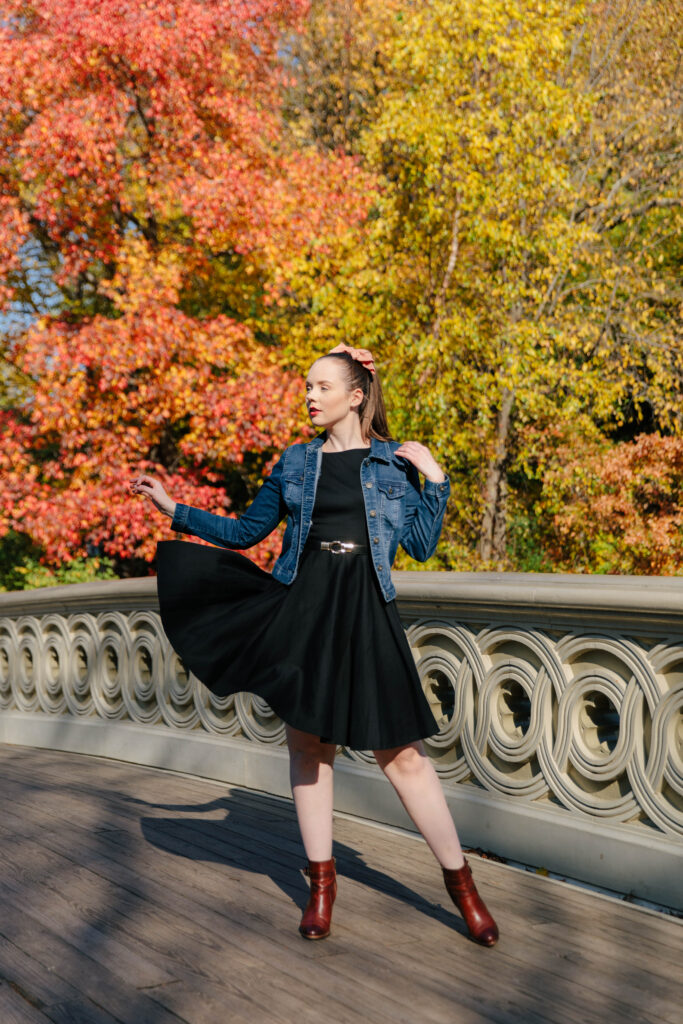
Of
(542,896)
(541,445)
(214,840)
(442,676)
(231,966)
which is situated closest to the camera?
(231,966)

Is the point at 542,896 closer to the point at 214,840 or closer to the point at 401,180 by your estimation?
the point at 214,840

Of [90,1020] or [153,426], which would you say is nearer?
[90,1020]

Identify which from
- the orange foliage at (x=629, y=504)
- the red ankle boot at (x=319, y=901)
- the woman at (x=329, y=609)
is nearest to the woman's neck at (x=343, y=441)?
the woman at (x=329, y=609)

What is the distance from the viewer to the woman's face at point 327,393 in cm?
361

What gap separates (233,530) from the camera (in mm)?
3740

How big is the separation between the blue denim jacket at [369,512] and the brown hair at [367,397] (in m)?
0.05

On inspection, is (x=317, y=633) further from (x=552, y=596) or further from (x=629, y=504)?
(x=629, y=504)

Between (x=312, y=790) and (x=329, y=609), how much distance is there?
61 centimetres

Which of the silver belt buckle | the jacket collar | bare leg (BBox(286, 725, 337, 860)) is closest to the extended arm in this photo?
the jacket collar

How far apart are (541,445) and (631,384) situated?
1711 mm

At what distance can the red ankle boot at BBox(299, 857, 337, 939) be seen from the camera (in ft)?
11.4

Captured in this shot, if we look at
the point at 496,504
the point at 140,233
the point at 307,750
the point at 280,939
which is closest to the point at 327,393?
the point at 307,750

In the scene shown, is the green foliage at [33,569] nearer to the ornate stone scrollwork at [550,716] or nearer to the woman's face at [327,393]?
the ornate stone scrollwork at [550,716]

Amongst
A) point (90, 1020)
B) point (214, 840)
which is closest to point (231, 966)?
point (90, 1020)
